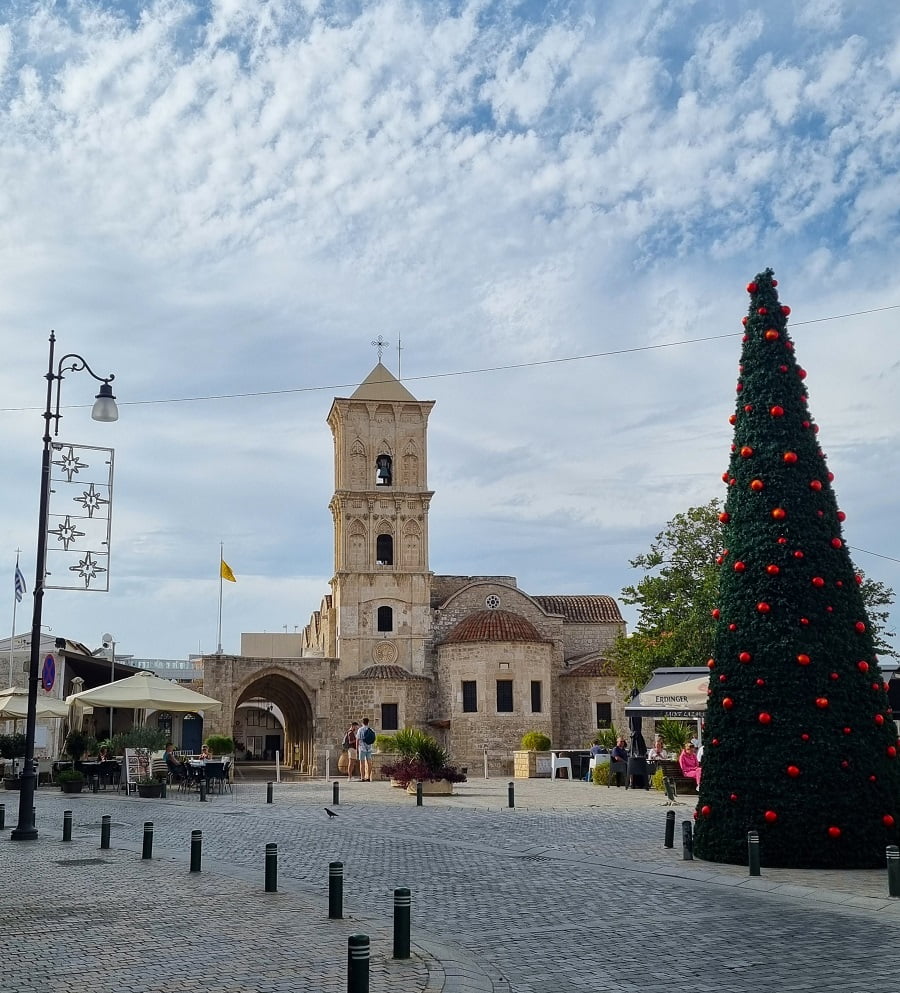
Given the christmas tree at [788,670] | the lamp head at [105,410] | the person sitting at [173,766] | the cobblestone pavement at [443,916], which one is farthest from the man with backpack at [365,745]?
the christmas tree at [788,670]

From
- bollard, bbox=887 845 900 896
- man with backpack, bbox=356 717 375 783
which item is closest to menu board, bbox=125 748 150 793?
man with backpack, bbox=356 717 375 783

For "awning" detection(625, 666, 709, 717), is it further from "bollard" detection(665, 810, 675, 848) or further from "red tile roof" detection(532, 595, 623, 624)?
"red tile roof" detection(532, 595, 623, 624)

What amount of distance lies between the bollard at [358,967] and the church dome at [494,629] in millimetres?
38472

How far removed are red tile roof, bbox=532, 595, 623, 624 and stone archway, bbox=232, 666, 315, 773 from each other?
1265 cm

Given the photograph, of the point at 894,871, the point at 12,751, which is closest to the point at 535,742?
the point at 12,751

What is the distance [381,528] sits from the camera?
160 feet

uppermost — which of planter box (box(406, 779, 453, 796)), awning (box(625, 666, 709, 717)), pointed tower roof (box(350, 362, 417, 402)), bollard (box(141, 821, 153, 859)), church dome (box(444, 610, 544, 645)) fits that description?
pointed tower roof (box(350, 362, 417, 402))

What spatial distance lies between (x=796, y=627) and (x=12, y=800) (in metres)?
18.2

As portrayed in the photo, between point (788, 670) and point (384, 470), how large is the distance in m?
38.5

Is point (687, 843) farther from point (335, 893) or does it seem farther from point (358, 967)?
point (358, 967)

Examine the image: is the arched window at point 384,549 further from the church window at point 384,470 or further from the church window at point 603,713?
the church window at point 603,713

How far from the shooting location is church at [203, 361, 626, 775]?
145 feet

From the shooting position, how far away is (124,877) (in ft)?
38.5

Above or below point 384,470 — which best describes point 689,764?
below
